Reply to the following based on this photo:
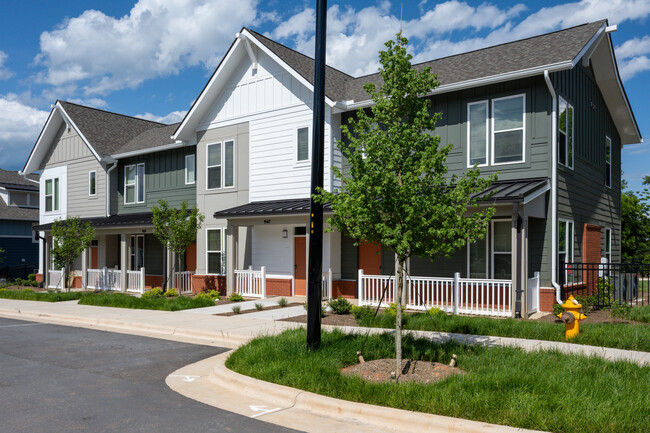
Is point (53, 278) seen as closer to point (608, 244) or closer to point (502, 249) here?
point (502, 249)

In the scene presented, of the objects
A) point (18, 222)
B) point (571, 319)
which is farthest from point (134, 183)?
point (571, 319)

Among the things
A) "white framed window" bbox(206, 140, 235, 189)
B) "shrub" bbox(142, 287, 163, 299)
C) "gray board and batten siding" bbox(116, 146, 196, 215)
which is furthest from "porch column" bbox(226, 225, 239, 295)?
"gray board and batten siding" bbox(116, 146, 196, 215)

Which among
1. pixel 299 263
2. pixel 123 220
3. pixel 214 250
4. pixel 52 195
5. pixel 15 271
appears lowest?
pixel 15 271

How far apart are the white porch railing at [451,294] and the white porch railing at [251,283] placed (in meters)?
4.04

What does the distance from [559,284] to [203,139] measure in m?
14.1

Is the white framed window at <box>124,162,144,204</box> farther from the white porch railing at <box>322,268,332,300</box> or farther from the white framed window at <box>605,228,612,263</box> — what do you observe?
the white framed window at <box>605,228,612,263</box>

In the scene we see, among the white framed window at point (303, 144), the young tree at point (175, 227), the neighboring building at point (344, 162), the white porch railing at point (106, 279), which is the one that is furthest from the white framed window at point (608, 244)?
the white porch railing at point (106, 279)

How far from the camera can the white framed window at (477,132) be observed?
15.9 m

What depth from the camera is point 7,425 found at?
6004mm

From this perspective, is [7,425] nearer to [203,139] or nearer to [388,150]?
[388,150]

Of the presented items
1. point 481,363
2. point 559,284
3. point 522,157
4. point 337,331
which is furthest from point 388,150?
point 559,284

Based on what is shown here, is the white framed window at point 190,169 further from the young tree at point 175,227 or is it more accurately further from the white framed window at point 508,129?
the white framed window at point 508,129

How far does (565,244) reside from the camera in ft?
53.0

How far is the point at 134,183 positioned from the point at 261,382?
68.8ft
